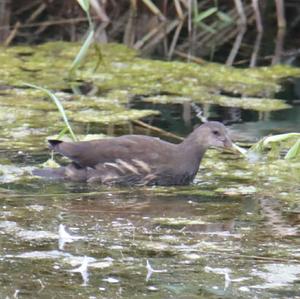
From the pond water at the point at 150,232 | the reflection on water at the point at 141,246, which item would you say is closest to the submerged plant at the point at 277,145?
the pond water at the point at 150,232

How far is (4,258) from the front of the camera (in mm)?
4066

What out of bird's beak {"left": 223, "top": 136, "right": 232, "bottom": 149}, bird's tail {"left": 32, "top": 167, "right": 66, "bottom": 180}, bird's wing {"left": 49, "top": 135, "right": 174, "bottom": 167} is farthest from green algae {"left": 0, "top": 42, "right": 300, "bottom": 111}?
bird's tail {"left": 32, "top": 167, "right": 66, "bottom": 180}

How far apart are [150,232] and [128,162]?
126 cm

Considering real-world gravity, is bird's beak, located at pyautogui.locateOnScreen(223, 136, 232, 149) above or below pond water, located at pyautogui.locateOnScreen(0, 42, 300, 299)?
above

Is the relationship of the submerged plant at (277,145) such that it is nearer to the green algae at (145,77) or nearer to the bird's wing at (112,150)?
the bird's wing at (112,150)

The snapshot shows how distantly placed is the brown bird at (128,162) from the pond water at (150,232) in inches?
3.6

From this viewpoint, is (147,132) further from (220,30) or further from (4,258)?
(220,30)

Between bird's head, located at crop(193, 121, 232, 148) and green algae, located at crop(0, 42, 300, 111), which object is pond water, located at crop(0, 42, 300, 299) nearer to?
bird's head, located at crop(193, 121, 232, 148)

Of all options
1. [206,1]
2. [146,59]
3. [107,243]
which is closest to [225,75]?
[146,59]

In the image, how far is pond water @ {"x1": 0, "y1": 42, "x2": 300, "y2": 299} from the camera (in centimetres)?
380

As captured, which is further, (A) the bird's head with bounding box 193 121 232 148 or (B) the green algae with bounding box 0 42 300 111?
(B) the green algae with bounding box 0 42 300 111

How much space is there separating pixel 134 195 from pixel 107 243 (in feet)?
3.77

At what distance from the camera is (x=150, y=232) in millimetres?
4598

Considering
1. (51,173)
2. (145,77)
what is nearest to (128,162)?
(51,173)
